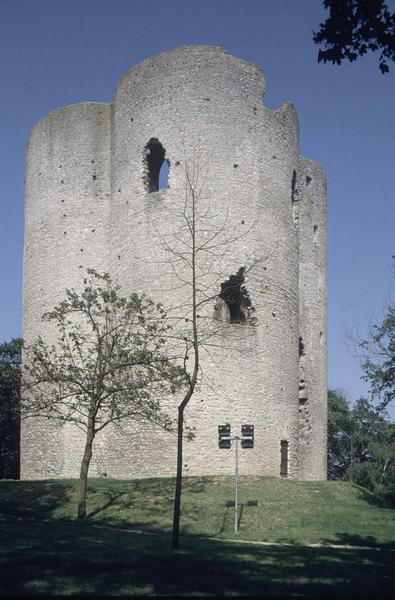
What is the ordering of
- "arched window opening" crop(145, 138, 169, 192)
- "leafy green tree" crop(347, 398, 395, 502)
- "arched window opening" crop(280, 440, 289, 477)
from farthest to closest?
1. "leafy green tree" crop(347, 398, 395, 502)
2. "arched window opening" crop(145, 138, 169, 192)
3. "arched window opening" crop(280, 440, 289, 477)

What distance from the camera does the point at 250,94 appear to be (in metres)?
28.7

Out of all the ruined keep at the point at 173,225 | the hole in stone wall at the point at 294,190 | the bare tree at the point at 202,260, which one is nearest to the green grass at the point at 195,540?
the ruined keep at the point at 173,225

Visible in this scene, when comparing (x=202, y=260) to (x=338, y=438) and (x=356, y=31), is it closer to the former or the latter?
(x=356, y=31)

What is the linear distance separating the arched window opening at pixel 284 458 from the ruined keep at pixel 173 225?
0.17ft

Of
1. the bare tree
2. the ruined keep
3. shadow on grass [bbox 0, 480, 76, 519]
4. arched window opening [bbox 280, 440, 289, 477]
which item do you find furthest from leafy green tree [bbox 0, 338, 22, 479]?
arched window opening [bbox 280, 440, 289, 477]

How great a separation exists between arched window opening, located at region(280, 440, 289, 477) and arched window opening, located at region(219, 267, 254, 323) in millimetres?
4496

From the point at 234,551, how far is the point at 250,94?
19.0 meters

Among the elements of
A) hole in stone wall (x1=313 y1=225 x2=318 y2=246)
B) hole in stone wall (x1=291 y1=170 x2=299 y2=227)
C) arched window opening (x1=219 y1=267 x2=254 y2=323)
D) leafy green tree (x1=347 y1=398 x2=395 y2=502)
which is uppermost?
hole in stone wall (x1=291 y1=170 x2=299 y2=227)

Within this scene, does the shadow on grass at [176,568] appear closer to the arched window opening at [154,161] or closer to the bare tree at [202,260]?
the bare tree at [202,260]

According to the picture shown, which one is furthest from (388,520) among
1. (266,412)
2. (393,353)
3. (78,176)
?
(78,176)

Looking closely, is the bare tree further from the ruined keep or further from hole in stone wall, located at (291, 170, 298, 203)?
hole in stone wall, located at (291, 170, 298, 203)

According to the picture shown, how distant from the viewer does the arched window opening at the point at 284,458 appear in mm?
27800

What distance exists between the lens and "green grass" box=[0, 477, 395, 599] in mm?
9977

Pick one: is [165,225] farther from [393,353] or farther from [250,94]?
[393,353]
